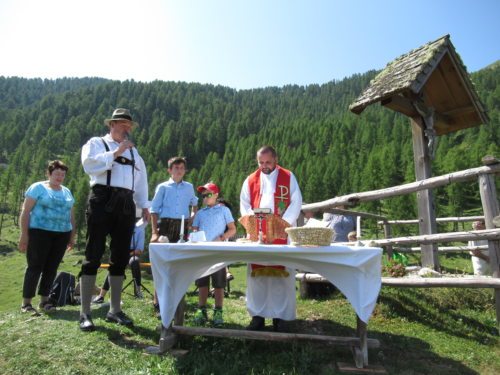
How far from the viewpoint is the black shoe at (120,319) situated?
13.5ft

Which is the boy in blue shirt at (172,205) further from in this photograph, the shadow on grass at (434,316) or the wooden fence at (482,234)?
the shadow on grass at (434,316)

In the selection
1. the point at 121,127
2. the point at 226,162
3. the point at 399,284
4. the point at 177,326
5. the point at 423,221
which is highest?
the point at 226,162

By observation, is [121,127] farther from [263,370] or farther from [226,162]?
[226,162]

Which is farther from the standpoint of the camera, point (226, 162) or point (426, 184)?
point (226, 162)

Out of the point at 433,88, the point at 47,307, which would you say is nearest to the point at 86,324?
the point at 47,307

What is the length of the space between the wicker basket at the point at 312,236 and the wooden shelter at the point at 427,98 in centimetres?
307

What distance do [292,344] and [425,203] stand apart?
3463mm

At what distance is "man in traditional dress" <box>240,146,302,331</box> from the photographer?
13.2ft

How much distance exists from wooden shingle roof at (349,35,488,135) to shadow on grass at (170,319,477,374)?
12.1 feet

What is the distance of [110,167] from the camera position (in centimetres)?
390

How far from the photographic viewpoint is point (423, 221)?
5.78m

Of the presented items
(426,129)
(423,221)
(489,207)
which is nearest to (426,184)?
(489,207)

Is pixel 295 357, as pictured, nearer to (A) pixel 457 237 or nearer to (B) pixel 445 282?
(B) pixel 445 282

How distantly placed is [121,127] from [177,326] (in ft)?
7.43
